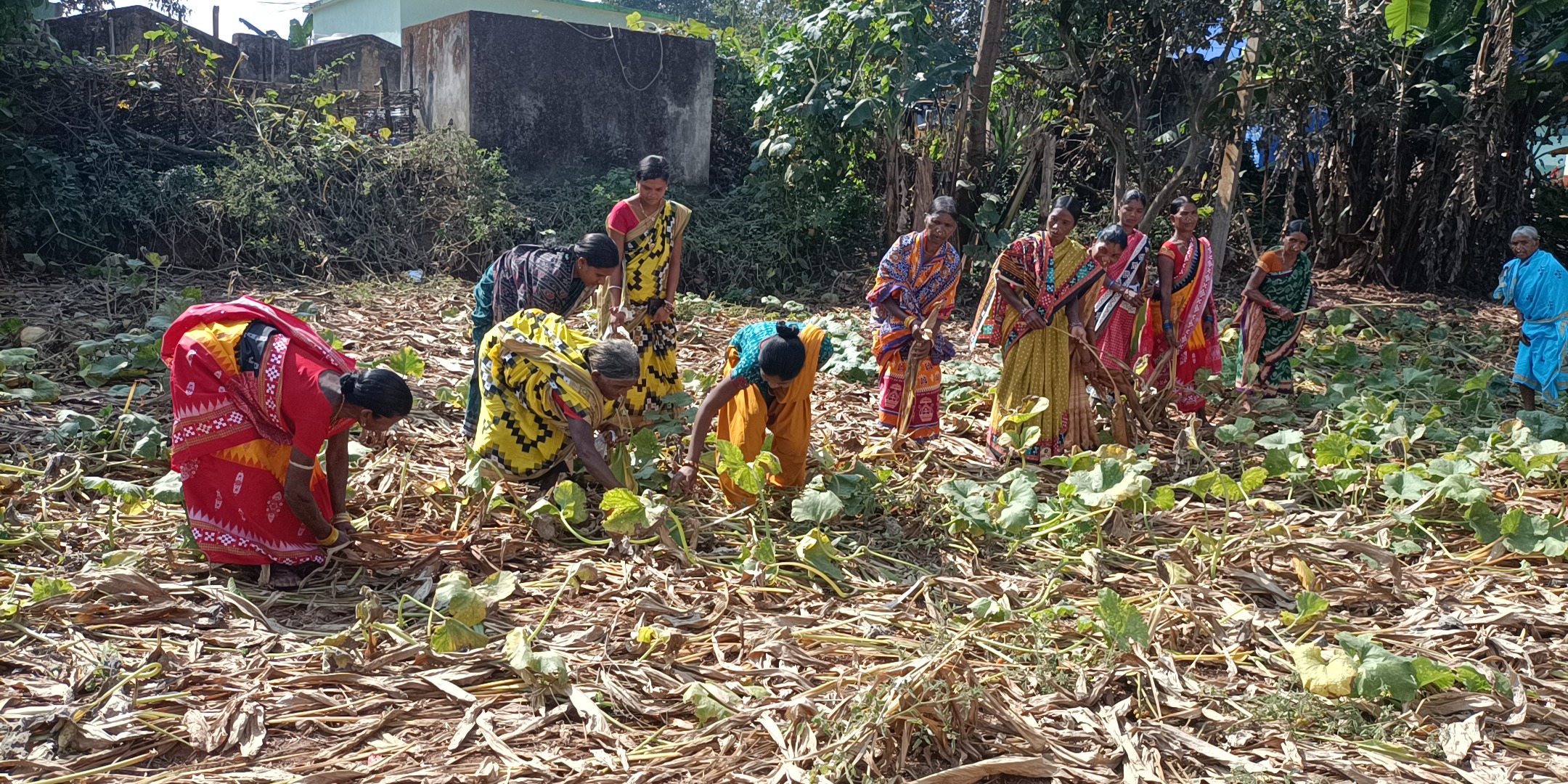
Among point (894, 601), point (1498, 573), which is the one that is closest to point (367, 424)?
point (894, 601)

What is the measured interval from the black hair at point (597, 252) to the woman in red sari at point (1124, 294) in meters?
2.89

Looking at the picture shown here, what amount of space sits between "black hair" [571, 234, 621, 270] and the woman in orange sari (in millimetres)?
1425

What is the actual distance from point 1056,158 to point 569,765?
9905 millimetres

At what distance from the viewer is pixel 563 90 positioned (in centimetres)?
1129

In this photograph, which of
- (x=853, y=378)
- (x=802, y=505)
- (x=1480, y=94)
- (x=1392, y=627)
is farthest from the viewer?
(x=1480, y=94)

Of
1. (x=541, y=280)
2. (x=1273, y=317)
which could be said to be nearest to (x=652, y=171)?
(x=541, y=280)

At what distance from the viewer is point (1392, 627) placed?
12.3 ft

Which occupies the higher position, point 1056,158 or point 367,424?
point 1056,158

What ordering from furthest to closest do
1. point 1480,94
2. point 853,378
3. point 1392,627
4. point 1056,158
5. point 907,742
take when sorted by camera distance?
point 1056,158 → point 1480,94 → point 853,378 → point 1392,627 → point 907,742

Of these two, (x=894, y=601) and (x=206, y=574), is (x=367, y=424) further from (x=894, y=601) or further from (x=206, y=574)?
(x=894, y=601)

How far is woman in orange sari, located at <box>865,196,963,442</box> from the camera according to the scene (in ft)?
18.1

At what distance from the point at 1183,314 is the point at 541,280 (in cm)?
391

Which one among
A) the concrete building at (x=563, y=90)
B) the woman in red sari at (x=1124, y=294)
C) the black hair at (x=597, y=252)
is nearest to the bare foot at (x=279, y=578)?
the black hair at (x=597, y=252)

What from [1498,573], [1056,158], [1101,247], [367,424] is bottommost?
[1498,573]
